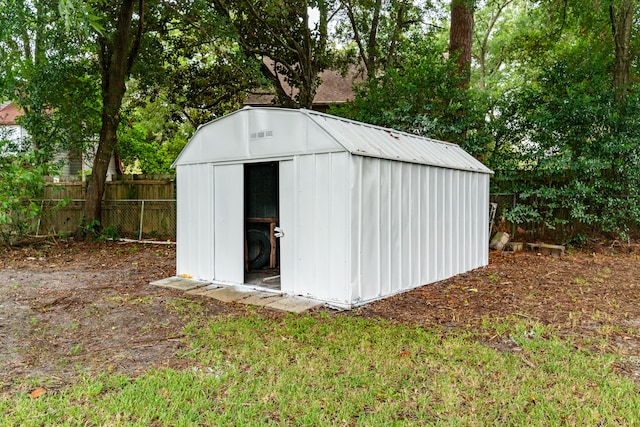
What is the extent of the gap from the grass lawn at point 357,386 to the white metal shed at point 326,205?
4.27 feet

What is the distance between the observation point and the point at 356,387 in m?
3.01

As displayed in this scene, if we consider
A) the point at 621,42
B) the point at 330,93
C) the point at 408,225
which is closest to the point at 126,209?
the point at 408,225

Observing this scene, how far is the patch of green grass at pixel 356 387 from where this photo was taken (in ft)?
8.58

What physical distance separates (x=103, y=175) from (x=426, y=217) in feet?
26.7

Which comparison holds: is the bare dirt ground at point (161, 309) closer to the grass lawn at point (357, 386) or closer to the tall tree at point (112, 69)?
the grass lawn at point (357, 386)

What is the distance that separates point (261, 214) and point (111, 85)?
18.7 feet

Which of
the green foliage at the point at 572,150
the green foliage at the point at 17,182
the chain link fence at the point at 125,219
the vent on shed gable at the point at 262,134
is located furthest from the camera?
the chain link fence at the point at 125,219

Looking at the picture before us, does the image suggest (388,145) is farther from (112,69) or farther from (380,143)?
(112,69)

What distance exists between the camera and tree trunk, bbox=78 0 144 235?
396 inches

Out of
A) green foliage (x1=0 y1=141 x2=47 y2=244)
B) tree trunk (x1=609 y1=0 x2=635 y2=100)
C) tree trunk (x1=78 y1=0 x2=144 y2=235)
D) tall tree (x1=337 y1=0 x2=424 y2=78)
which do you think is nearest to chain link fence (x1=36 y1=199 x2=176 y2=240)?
tree trunk (x1=78 y1=0 x2=144 y2=235)

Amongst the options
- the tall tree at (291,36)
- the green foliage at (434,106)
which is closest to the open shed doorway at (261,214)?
the green foliage at (434,106)

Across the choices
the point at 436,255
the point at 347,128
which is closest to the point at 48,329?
the point at 347,128

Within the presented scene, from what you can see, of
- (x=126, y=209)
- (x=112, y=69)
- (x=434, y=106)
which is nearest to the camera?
(x=434, y=106)

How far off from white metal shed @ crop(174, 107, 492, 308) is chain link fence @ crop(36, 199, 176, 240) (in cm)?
469
